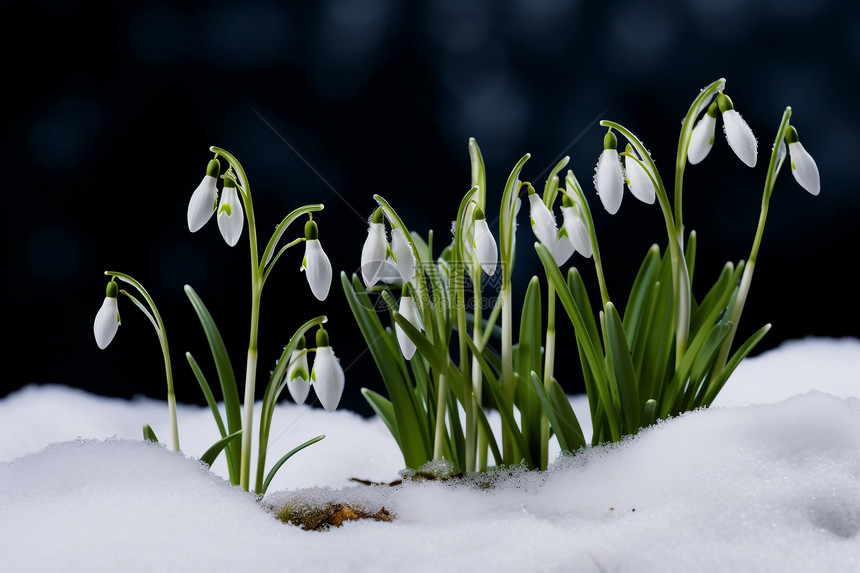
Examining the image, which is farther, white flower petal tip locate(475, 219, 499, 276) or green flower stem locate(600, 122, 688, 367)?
green flower stem locate(600, 122, 688, 367)

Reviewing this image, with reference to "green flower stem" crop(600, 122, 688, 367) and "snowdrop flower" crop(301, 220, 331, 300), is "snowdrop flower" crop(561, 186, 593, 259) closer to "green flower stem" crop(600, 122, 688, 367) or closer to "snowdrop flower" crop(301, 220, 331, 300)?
"green flower stem" crop(600, 122, 688, 367)

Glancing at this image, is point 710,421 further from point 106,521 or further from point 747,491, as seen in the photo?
point 106,521

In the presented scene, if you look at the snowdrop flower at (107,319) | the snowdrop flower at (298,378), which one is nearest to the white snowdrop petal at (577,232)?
the snowdrop flower at (298,378)

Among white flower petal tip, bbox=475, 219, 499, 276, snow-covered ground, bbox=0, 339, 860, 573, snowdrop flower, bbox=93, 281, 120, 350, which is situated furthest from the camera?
snowdrop flower, bbox=93, 281, 120, 350

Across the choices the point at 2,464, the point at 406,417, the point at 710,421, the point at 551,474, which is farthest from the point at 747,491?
the point at 2,464

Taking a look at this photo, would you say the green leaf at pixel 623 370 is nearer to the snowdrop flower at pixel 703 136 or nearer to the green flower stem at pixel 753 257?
the green flower stem at pixel 753 257

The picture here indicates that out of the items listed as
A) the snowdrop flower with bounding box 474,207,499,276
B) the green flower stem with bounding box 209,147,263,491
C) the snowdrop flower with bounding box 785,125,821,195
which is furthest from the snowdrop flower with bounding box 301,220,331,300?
the snowdrop flower with bounding box 785,125,821,195
